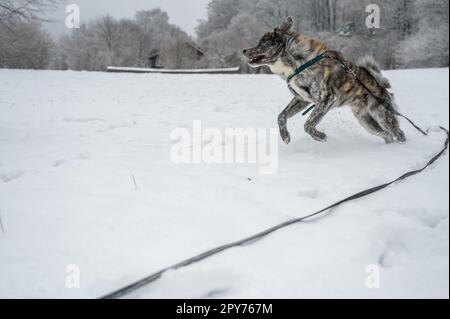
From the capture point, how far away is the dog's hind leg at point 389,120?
3.79 meters

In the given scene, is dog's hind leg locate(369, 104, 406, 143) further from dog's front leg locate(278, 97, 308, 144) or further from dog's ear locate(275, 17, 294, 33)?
dog's ear locate(275, 17, 294, 33)

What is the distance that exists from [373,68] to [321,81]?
1009 millimetres

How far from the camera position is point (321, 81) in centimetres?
347

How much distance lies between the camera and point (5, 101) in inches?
326

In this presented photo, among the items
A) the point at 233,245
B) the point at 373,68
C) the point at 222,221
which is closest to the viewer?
the point at 233,245

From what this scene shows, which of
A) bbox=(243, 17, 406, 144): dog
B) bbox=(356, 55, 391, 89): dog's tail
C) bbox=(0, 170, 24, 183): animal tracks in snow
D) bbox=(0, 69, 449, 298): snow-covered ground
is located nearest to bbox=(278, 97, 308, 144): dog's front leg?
bbox=(243, 17, 406, 144): dog

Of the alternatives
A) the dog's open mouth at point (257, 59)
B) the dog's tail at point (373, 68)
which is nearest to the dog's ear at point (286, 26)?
the dog's open mouth at point (257, 59)

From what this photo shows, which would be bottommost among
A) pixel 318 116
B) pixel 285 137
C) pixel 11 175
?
pixel 11 175

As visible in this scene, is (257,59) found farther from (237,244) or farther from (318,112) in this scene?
(237,244)

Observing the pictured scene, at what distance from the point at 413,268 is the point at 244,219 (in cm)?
101

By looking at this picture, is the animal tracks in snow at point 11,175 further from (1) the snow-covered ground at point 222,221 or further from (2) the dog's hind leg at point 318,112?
(2) the dog's hind leg at point 318,112

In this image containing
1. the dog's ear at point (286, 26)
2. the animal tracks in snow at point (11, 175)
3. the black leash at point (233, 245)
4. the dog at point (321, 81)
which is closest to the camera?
the black leash at point (233, 245)

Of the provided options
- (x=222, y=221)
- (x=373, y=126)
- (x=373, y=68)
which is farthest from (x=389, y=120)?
(x=222, y=221)
